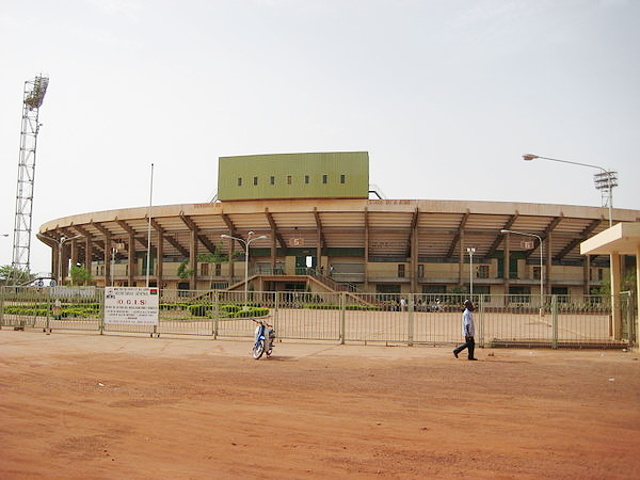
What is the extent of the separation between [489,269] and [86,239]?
44619 mm

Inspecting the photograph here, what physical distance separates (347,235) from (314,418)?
47238 millimetres

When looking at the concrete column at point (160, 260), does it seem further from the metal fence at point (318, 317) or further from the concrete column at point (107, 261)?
the metal fence at point (318, 317)

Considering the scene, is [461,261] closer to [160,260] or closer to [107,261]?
[160,260]

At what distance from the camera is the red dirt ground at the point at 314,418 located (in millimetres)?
5434

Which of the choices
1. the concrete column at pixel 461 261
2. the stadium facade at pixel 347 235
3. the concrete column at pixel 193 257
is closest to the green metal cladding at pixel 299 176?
the stadium facade at pixel 347 235

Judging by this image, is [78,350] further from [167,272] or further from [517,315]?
[167,272]

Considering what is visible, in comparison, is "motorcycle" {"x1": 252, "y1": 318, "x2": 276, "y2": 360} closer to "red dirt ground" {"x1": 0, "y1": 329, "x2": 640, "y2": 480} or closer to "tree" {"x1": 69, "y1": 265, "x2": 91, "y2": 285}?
"red dirt ground" {"x1": 0, "y1": 329, "x2": 640, "y2": 480}

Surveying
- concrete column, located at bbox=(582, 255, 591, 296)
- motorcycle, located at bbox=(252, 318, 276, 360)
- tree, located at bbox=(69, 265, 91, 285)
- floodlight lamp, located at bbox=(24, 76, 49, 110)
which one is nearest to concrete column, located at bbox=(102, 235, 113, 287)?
tree, located at bbox=(69, 265, 91, 285)

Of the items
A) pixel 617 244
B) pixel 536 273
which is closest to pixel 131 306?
pixel 617 244

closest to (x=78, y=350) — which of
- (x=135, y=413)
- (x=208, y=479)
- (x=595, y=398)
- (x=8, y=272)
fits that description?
(x=135, y=413)

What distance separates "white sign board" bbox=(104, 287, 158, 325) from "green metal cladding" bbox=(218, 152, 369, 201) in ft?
112

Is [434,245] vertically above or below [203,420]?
above

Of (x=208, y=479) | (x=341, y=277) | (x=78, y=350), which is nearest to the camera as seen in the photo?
(x=208, y=479)

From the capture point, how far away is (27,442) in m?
6.06
